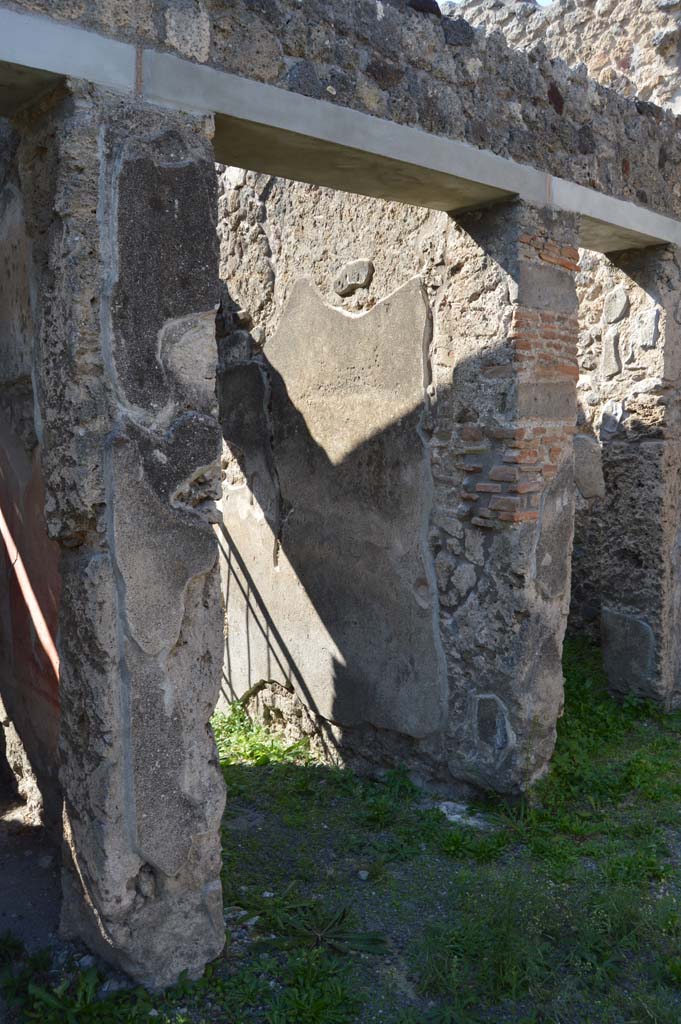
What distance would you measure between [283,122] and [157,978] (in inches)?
98.4

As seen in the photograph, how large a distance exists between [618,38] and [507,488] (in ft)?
12.9

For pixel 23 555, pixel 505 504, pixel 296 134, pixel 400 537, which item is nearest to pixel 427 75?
pixel 296 134

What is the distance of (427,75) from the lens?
3.13 metres

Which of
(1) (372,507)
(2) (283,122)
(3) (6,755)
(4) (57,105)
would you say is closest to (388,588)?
(1) (372,507)

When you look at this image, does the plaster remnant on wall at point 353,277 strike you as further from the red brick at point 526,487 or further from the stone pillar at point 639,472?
the stone pillar at point 639,472

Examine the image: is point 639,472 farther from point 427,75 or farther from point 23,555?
point 23,555

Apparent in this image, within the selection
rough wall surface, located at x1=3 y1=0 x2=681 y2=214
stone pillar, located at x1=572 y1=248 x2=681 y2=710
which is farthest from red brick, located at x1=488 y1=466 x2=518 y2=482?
stone pillar, located at x1=572 y1=248 x2=681 y2=710

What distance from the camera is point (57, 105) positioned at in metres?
2.31

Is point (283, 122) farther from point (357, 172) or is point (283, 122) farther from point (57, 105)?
point (57, 105)

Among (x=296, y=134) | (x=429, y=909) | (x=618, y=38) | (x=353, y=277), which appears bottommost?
(x=429, y=909)

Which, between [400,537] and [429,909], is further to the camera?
[400,537]

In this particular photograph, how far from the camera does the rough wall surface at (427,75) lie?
8.22ft

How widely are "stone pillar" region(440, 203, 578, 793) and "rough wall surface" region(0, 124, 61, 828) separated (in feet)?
5.24

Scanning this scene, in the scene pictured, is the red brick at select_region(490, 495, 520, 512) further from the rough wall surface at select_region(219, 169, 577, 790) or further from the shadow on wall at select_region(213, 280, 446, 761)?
the shadow on wall at select_region(213, 280, 446, 761)
